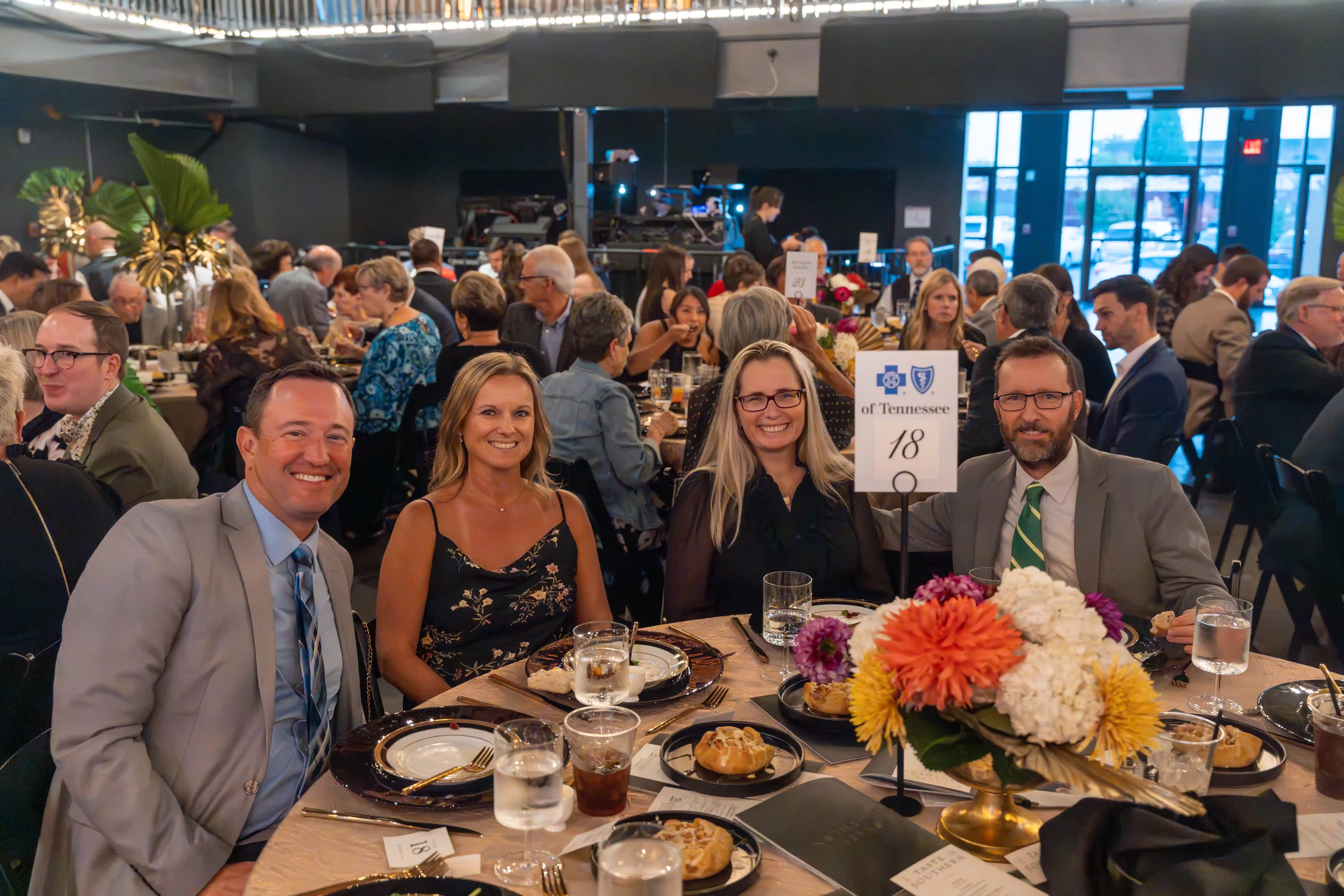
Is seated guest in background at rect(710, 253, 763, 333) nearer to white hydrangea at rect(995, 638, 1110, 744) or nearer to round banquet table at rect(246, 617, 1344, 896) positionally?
round banquet table at rect(246, 617, 1344, 896)

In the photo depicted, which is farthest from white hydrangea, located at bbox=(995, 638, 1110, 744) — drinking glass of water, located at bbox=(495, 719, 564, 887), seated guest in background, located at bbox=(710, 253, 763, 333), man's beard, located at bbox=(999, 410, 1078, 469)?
seated guest in background, located at bbox=(710, 253, 763, 333)

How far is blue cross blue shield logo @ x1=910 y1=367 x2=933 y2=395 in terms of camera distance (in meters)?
1.95

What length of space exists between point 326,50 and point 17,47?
2.92 metres

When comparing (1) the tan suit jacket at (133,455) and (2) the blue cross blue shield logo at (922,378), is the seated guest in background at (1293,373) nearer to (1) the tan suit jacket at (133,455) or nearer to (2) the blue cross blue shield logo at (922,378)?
(2) the blue cross blue shield logo at (922,378)

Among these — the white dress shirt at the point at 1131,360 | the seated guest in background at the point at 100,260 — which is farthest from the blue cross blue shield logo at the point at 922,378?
the seated guest in background at the point at 100,260

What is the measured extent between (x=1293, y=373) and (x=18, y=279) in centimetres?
705

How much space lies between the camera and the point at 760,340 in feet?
12.8

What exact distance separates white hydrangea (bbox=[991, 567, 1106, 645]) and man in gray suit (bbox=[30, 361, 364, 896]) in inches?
46.6

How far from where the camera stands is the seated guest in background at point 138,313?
20.3 ft

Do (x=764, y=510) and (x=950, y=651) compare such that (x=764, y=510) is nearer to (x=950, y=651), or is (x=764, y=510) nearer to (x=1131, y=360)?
(x=950, y=651)

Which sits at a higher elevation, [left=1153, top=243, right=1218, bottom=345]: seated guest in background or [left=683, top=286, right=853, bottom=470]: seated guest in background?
[left=1153, top=243, right=1218, bottom=345]: seated guest in background

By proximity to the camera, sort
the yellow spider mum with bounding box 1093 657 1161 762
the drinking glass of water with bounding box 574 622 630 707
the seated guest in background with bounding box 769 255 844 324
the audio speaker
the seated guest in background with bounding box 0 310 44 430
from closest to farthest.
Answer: the yellow spider mum with bounding box 1093 657 1161 762
the drinking glass of water with bounding box 574 622 630 707
the seated guest in background with bounding box 0 310 44 430
the seated guest in background with bounding box 769 255 844 324
the audio speaker

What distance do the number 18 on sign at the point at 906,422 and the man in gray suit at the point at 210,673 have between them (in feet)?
3.23

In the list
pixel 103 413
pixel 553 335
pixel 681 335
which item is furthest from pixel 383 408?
pixel 103 413
